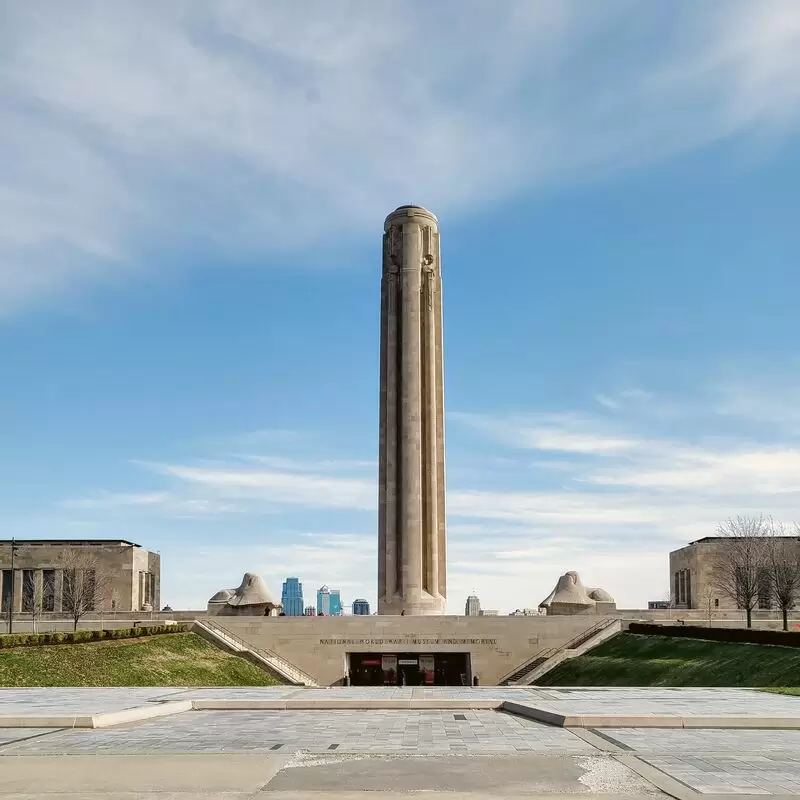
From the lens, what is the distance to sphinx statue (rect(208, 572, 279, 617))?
207 ft

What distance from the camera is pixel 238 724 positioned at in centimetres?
1816

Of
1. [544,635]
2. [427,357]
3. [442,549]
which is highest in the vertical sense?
[427,357]

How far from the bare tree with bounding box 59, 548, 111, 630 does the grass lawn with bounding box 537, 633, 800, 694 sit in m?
40.1

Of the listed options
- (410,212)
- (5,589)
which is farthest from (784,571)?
(5,589)

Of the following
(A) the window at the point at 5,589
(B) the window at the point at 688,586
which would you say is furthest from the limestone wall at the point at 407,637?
(A) the window at the point at 5,589

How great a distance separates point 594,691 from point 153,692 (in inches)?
479

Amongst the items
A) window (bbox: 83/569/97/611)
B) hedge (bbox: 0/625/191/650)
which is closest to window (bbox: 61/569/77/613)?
window (bbox: 83/569/97/611)

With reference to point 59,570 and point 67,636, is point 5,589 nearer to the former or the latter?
point 59,570

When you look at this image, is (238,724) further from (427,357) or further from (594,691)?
(427,357)

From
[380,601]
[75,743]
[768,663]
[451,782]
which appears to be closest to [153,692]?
[75,743]

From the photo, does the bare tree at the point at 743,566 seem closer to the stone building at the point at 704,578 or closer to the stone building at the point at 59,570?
the stone building at the point at 704,578

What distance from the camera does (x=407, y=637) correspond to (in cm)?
5788

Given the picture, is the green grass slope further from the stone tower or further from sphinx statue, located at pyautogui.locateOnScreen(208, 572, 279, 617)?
sphinx statue, located at pyautogui.locateOnScreen(208, 572, 279, 617)

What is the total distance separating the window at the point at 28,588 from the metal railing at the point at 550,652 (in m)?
42.6
